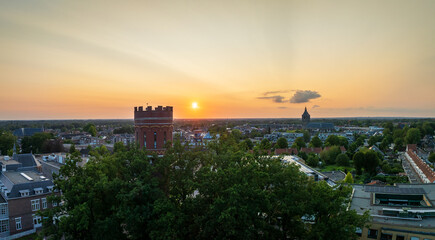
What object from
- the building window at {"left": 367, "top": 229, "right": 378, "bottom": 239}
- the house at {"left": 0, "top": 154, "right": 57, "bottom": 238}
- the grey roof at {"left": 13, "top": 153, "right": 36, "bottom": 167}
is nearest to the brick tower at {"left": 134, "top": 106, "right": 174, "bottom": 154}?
the house at {"left": 0, "top": 154, "right": 57, "bottom": 238}

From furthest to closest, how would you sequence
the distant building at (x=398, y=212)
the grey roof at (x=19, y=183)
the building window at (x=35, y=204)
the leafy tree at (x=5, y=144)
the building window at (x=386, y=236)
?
the leafy tree at (x=5, y=144) → the building window at (x=35, y=204) → the grey roof at (x=19, y=183) → the building window at (x=386, y=236) → the distant building at (x=398, y=212)

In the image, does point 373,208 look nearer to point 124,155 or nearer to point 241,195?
point 241,195

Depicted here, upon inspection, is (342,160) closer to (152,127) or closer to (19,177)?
(152,127)

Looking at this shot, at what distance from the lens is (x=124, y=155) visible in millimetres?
19172

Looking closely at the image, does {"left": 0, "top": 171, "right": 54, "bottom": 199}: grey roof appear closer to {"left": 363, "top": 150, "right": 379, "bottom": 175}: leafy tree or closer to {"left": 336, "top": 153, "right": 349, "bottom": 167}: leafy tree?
{"left": 363, "top": 150, "right": 379, "bottom": 175}: leafy tree

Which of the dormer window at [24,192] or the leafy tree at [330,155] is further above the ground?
the dormer window at [24,192]

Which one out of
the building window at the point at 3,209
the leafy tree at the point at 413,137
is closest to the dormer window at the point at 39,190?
the building window at the point at 3,209

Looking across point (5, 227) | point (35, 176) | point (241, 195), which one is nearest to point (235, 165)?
point (241, 195)

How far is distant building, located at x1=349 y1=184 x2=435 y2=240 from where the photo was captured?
1991cm

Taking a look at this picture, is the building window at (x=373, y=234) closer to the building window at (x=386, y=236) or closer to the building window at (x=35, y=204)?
the building window at (x=386, y=236)

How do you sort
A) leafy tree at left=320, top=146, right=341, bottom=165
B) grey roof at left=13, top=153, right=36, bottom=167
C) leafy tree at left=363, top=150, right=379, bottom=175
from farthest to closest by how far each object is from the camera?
leafy tree at left=320, top=146, right=341, bottom=165, leafy tree at left=363, top=150, right=379, bottom=175, grey roof at left=13, top=153, right=36, bottom=167

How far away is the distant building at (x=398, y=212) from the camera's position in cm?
1991

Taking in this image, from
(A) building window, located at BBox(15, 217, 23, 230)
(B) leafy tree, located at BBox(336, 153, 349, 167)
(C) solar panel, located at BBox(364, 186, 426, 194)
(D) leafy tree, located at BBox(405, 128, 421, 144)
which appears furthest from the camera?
(D) leafy tree, located at BBox(405, 128, 421, 144)

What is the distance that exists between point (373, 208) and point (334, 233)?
1086 centimetres
